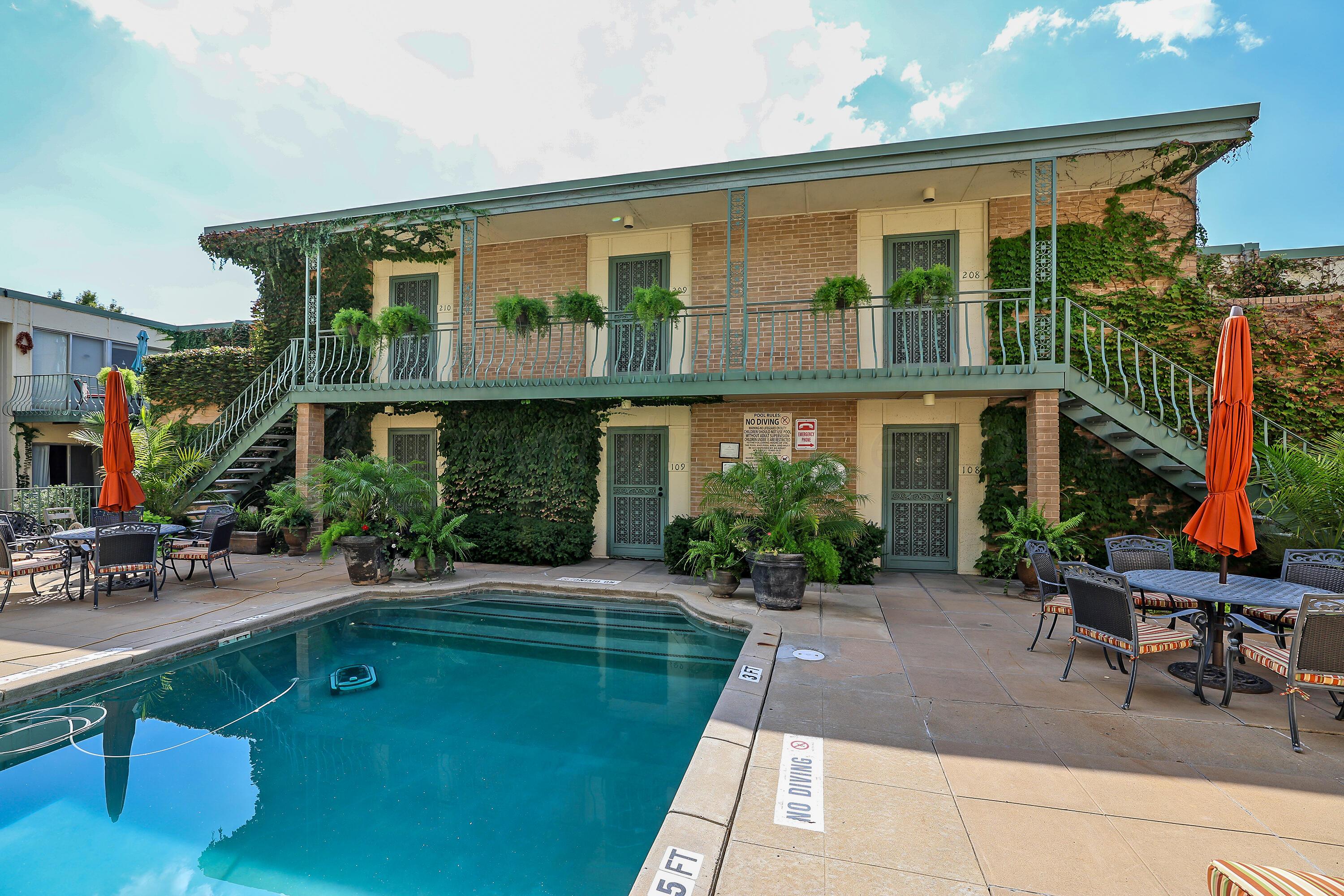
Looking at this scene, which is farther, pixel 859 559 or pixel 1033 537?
pixel 859 559

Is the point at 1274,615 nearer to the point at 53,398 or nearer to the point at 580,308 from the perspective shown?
the point at 580,308

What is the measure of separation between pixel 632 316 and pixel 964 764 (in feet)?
25.6

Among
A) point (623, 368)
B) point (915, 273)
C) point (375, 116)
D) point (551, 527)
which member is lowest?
point (551, 527)

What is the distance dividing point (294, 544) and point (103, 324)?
41.9 ft

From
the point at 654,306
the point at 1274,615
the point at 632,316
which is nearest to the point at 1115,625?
the point at 1274,615

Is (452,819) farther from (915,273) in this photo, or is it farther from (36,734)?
(915,273)

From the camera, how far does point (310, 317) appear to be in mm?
10836

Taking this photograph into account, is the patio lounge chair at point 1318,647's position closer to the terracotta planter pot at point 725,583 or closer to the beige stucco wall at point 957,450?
the terracotta planter pot at point 725,583

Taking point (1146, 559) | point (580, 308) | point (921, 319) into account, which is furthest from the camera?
point (921, 319)

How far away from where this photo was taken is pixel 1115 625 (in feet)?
13.3

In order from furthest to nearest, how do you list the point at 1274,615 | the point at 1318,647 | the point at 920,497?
1. the point at 920,497
2. the point at 1274,615
3. the point at 1318,647

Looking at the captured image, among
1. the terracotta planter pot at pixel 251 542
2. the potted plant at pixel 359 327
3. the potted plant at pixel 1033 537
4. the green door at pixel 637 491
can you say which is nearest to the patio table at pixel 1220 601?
the potted plant at pixel 1033 537

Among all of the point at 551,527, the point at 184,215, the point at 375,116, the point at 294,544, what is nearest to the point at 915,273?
the point at 551,527

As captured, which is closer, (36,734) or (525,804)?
(525,804)
